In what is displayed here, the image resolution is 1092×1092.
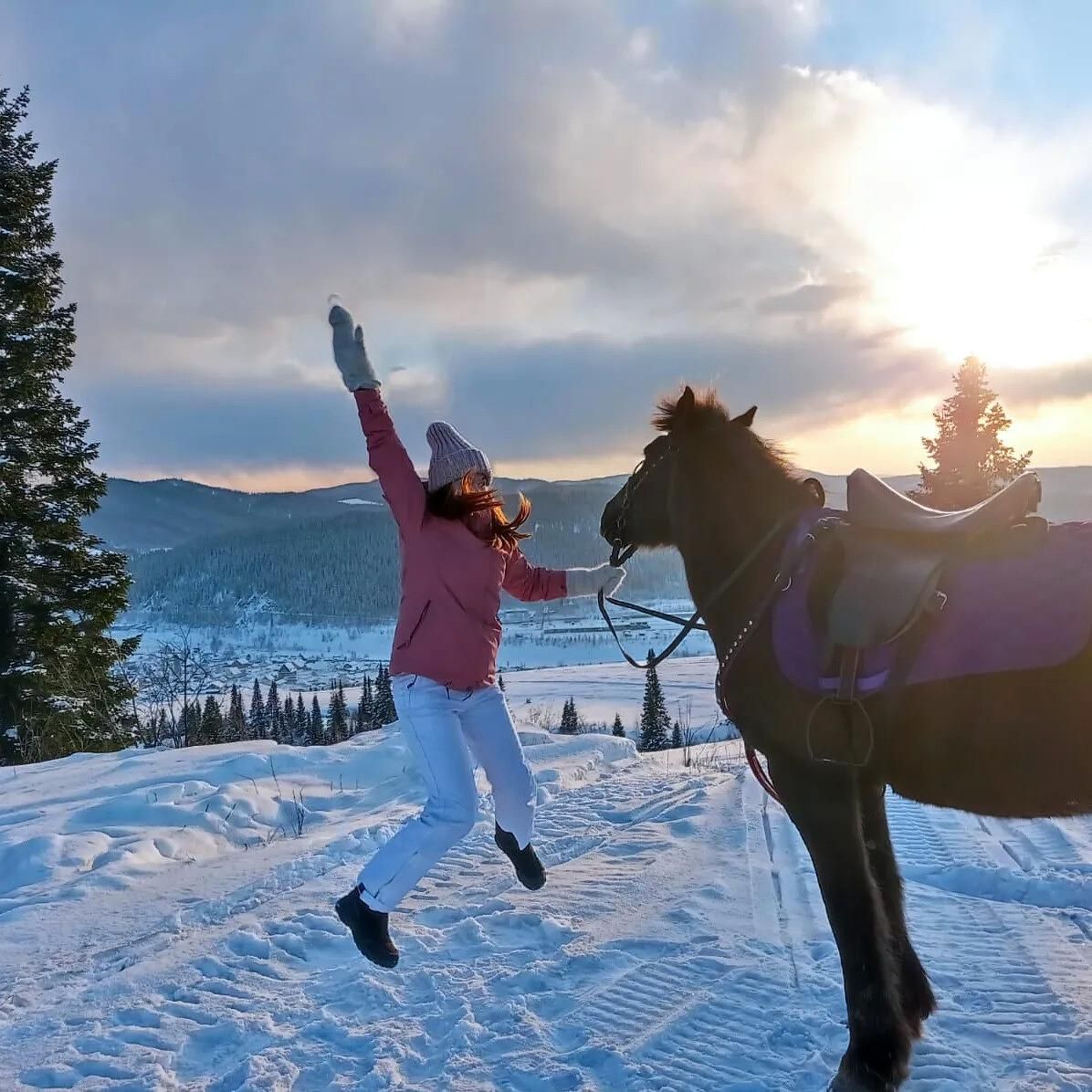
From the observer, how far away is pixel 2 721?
38.9 feet

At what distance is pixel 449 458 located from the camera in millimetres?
3479

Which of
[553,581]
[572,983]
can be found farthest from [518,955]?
[553,581]

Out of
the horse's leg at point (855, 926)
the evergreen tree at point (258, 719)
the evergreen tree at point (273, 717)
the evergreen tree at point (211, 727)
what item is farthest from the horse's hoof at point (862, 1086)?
the evergreen tree at point (273, 717)

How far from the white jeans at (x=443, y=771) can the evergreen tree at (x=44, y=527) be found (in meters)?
11.0

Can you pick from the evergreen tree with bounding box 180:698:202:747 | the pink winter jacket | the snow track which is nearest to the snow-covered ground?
the evergreen tree with bounding box 180:698:202:747

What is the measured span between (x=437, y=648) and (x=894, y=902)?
2.31 meters

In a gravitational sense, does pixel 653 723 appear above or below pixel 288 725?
above

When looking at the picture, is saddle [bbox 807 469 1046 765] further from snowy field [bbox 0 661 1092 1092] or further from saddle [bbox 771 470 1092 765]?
snowy field [bbox 0 661 1092 1092]

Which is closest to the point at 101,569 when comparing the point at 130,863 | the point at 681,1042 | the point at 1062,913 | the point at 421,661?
the point at 130,863

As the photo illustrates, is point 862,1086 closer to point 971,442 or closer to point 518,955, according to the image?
point 518,955

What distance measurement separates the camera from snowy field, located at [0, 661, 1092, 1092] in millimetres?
2811

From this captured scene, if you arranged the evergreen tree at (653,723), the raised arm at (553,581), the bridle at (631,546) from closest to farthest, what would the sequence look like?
the bridle at (631,546) → the raised arm at (553,581) → the evergreen tree at (653,723)

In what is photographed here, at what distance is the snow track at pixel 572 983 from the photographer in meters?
2.78

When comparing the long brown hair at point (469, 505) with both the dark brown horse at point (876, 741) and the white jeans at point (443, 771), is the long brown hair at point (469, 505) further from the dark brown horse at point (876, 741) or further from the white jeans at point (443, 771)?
the dark brown horse at point (876, 741)
